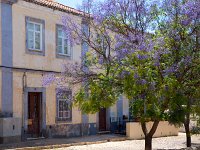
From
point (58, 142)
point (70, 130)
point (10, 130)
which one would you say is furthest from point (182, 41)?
point (70, 130)

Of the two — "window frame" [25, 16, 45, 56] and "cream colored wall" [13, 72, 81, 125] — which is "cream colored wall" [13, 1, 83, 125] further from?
"window frame" [25, 16, 45, 56]

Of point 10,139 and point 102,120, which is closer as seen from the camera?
point 10,139

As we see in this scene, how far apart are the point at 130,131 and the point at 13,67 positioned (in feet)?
25.1

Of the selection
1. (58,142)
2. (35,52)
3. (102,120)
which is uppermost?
(35,52)

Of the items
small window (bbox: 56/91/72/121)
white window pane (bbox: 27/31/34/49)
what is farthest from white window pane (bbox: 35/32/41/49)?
small window (bbox: 56/91/72/121)

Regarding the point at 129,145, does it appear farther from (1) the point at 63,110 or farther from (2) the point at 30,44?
(2) the point at 30,44

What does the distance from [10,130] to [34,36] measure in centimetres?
476

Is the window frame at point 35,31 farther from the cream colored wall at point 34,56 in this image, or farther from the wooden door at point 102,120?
the wooden door at point 102,120

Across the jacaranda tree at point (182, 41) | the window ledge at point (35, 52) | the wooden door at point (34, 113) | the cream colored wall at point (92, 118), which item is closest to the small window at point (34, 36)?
the window ledge at point (35, 52)

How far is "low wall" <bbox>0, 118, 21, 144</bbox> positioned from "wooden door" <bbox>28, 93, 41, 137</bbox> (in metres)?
1.31

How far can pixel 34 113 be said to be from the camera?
20.4 meters

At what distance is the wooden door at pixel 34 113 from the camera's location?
20.1 meters

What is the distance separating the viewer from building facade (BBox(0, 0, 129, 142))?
735 inches

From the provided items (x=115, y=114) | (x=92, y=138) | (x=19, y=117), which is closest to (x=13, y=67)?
(x=19, y=117)
